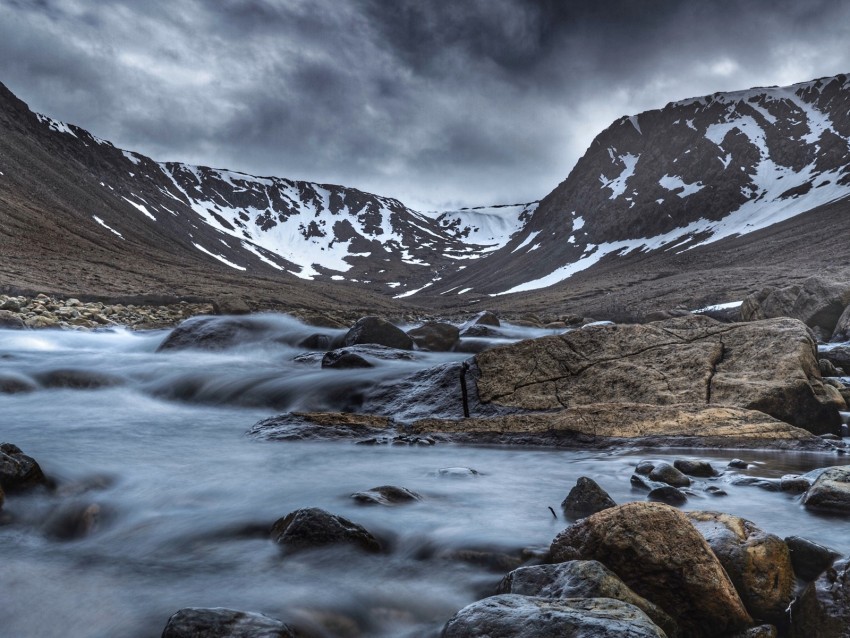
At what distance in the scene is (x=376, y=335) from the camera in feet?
43.5

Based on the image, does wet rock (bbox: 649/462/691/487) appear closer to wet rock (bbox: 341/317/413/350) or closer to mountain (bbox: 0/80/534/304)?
wet rock (bbox: 341/317/413/350)

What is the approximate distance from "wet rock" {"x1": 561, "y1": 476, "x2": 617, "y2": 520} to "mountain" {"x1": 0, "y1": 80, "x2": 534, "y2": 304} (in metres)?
46.0

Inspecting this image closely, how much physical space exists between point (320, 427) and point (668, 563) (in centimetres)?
547

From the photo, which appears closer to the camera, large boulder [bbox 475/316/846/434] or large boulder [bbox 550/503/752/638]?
large boulder [bbox 550/503/752/638]

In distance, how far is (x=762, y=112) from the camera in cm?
10275

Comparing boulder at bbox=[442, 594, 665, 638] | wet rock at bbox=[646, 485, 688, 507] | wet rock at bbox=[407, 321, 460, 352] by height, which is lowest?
wet rock at bbox=[646, 485, 688, 507]

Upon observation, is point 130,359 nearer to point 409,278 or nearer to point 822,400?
point 822,400

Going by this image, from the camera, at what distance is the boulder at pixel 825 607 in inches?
99.4

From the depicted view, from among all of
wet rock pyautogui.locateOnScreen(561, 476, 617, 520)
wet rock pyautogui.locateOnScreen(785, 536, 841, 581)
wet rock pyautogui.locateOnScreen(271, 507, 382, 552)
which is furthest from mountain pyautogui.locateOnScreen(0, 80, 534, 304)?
wet rock pyautogui.locateOnScreen(785, 536, 841, 581)

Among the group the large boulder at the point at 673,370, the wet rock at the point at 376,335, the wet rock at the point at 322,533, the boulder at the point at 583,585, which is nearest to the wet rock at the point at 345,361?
the wet rock at the point at 376,335

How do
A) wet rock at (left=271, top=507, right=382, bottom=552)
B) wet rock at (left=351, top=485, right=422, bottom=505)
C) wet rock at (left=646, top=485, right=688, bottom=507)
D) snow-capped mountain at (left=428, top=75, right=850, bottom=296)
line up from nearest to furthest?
1. wet rock at (left=271, top=507, right=382, bottom=552)
2. wet rock at (left=646, top=485, right=688, bottom=507)
3. wet rock at (left=351, top=485, right=422, bottom=505)
4. snow-capped mountain at (left=428, top=75, right=850, bottom=296)

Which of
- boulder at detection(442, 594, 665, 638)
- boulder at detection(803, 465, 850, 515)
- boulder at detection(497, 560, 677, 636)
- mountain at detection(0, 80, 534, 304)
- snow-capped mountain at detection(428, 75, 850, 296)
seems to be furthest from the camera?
snow-capped mountain at detection(428, 75, 850, 296)

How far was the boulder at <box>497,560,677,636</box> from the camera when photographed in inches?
102

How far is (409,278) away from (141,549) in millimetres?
129537
